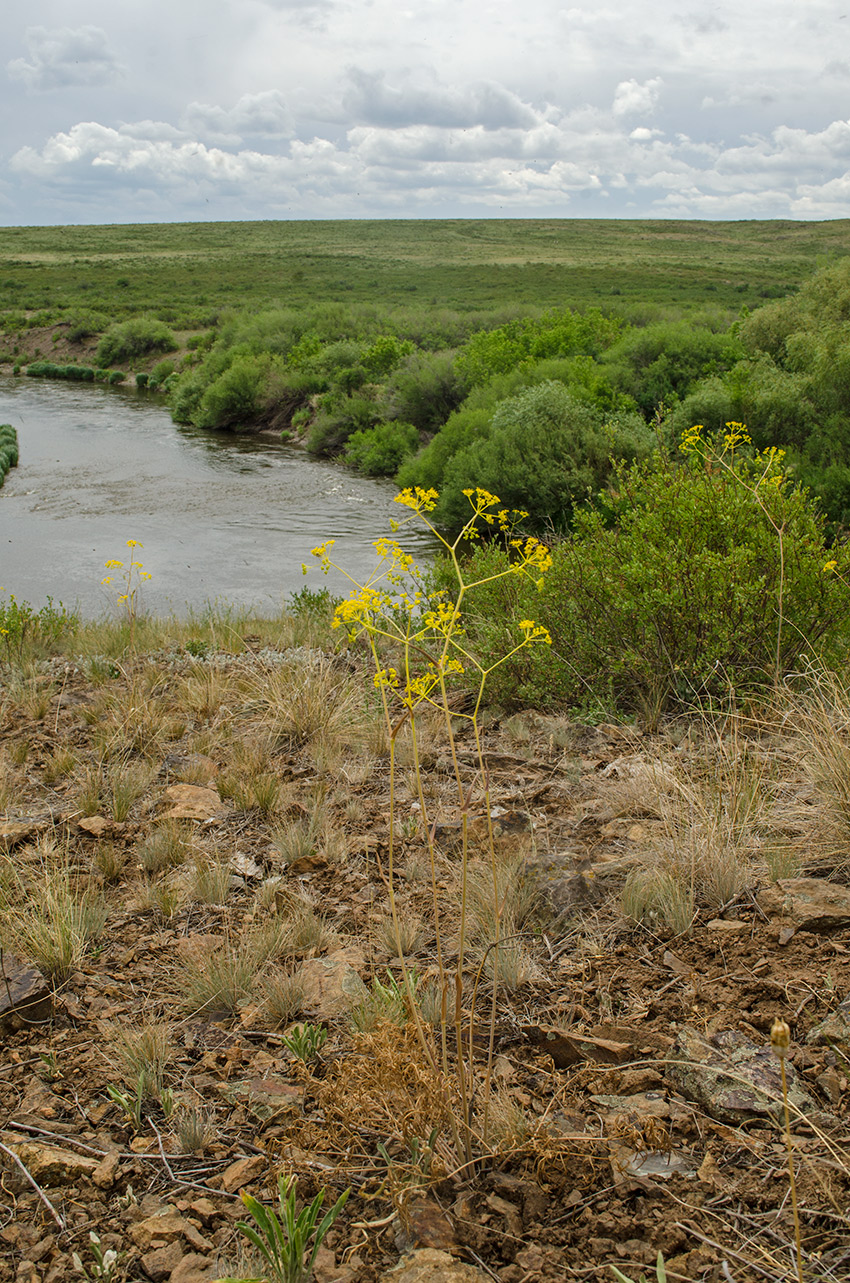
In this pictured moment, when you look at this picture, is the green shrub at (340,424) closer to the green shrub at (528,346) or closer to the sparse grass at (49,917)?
the green shrub at (528,346)

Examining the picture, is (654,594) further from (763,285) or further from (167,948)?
(763,285)

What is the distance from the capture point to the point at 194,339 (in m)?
39.9

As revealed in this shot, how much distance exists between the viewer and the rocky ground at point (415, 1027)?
6.00 ft

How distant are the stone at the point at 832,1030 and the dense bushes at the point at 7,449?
22.1 metres

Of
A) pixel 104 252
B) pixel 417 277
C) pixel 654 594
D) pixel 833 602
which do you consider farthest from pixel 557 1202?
pixel 104 252

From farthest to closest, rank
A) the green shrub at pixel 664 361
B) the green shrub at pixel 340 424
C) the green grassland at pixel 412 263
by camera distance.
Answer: the green grassland at pixel 412 263 → the green shrub at pixel 340 424 → the green shrub at pixel 664 361

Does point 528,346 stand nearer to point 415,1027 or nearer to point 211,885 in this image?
point 211,885

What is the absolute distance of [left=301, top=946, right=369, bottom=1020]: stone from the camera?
8.79ft

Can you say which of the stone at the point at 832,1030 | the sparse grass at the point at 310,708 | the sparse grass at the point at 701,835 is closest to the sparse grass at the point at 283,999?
the sparse grass at the point at 701,835

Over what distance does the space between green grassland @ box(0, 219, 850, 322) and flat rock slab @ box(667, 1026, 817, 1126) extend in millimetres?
40855

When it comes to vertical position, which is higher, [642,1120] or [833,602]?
[833,602]

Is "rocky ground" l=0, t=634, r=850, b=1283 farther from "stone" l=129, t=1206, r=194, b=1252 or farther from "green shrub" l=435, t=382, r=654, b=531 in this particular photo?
"green shrub" l=435, t=382, r=654, b=531

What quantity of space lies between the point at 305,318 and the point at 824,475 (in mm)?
26387

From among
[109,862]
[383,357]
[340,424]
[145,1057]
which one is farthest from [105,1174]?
[383,357]
